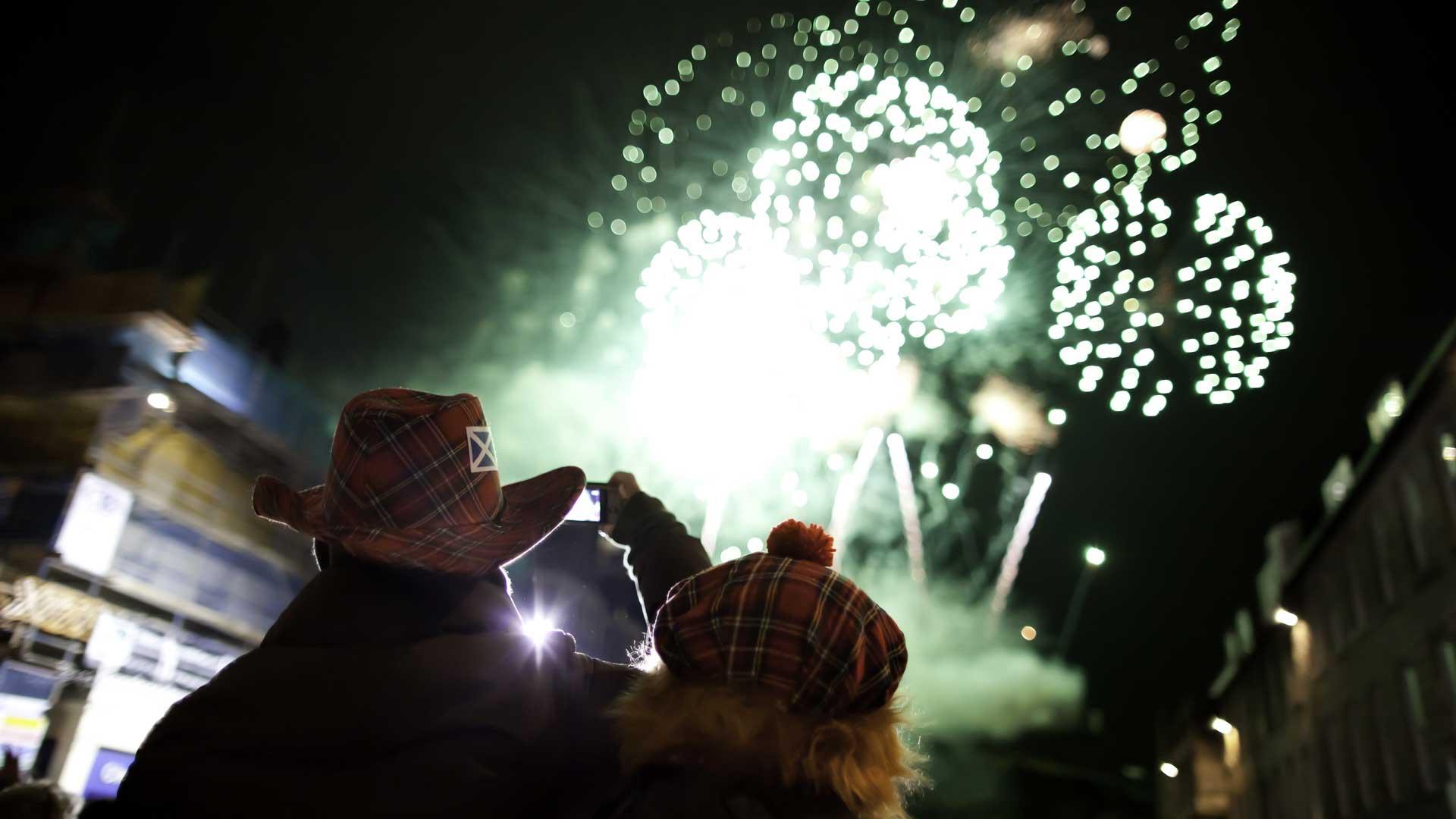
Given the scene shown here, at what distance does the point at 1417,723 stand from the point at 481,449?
A: 2296 centimetres

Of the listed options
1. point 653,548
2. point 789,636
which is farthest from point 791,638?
point 653,548

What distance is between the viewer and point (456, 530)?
6.23 ft

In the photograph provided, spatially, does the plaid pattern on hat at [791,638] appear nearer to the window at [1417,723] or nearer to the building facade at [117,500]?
the building facade at [117,500]

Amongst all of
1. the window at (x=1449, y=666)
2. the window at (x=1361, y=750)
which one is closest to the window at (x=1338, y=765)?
the window at (x=1361, y=750)

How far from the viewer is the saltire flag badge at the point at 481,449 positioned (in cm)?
198

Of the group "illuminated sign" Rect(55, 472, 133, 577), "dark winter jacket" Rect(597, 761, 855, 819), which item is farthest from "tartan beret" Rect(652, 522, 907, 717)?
"illuminated sign" Rect(55, 472, 133, 577)

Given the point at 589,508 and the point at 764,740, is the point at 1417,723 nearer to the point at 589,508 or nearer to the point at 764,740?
the point at 589,508

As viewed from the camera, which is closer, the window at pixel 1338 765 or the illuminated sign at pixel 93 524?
the illuminated sign at pixel 93 524

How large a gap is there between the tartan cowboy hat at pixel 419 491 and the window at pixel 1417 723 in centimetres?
2146

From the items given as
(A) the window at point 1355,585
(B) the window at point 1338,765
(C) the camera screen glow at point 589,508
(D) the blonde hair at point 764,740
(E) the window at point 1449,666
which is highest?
(A) the window at point 1355,585

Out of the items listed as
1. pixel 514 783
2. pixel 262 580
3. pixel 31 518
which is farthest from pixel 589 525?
pixel 262 580

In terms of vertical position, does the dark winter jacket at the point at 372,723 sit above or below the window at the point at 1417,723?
below

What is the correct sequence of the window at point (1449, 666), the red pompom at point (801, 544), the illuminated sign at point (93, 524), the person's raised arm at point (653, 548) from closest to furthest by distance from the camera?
the red pompom at point (801, 544)
the person's raised arm at point (653, 548)
the window at point (1449, 666)
the illuminated sign at point (93, 524)

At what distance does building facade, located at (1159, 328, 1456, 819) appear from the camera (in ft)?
59.2
